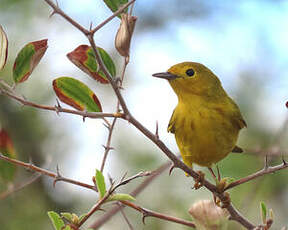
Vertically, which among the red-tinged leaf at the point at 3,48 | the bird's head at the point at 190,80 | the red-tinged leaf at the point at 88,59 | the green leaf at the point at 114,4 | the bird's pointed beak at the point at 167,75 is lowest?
the bird's head at the point at 190,80

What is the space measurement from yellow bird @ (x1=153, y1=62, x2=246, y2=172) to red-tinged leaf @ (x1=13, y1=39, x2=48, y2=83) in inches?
46.9

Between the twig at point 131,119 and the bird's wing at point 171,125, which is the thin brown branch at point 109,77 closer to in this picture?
the twig at point 131,119

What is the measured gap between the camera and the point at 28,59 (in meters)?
1.71

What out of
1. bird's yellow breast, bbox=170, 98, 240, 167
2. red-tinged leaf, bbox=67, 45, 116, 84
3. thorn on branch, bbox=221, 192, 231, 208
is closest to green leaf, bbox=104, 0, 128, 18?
red-tinged leaf, bbox=67, 45, 116, 84

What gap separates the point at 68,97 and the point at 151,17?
4103 millimetres

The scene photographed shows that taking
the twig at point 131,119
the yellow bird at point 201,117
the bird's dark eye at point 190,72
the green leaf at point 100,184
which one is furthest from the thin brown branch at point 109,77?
the bird's dark eye at point 190,72

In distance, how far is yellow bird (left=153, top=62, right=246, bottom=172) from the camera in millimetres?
2828

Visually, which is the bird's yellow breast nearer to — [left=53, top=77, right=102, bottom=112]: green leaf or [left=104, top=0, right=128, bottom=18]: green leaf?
[left=53, top=77, right=102, bottom=112]: green leaf

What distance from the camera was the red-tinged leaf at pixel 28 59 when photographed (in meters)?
1.68

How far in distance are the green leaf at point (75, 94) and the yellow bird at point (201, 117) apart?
1.07m

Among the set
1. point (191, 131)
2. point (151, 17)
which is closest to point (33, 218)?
point (191, 131)

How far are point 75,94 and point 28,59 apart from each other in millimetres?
203

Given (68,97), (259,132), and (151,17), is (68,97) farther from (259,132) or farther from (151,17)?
(151,17)

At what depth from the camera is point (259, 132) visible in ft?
15.2
